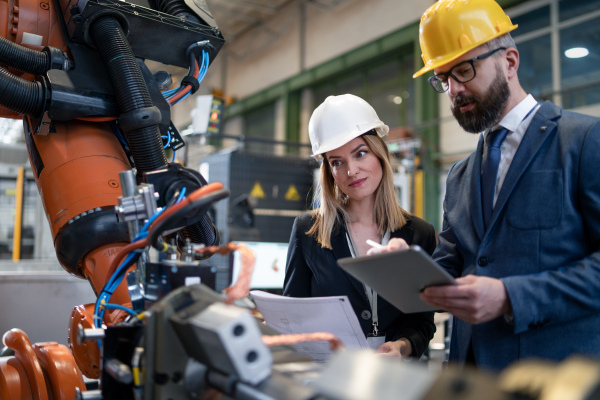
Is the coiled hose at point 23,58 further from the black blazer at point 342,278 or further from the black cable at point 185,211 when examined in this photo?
the black blazer at point 342,278

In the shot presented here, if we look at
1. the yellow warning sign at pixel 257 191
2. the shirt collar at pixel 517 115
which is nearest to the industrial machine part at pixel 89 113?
the shirt collar at pixel 517 115

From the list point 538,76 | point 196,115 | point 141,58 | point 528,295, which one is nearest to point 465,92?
point 528,295

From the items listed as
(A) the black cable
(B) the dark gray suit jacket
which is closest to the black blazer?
(B) the dark gray suit jacket

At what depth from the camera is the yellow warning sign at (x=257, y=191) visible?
4.16 metres

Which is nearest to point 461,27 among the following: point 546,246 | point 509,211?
point 509,211

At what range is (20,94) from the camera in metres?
1.22

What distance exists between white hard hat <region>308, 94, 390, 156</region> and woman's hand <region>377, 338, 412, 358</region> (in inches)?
25.0

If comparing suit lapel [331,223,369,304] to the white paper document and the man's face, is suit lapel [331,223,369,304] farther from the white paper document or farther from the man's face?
the man's face

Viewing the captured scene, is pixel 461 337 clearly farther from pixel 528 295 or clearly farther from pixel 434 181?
pixel 434 181

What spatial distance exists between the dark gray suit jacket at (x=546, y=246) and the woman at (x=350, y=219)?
0.40 meters

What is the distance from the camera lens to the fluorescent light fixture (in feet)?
20.3

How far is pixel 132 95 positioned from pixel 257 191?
2.93 metres

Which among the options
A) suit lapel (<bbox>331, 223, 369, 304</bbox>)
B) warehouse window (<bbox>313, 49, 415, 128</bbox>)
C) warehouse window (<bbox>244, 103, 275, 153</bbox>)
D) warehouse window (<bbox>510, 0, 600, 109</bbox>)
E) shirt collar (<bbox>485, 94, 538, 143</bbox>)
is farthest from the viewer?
warehouse window (<bbox>244, 103, 275, 153</bbox>)

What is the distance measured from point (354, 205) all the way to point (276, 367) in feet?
3.77
